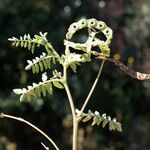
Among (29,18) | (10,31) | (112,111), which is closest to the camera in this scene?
(10,31)

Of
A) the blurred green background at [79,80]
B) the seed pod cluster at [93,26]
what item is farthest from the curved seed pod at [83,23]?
the blurred green background at [79,80]

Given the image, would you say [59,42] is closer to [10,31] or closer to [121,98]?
[10,31]

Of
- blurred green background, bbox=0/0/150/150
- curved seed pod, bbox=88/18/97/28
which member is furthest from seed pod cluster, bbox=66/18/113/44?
blurred green background, bbox=0/0/150/150

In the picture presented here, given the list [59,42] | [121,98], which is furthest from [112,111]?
[59,42]

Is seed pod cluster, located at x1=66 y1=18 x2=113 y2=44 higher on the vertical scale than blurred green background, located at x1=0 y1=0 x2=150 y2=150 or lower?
higher

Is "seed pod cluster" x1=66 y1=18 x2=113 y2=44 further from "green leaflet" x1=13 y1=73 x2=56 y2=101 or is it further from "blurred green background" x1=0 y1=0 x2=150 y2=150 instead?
"blurred green background" x1=0 y1=0 x2=150 y2=150

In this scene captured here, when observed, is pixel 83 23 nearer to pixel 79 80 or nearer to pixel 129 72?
pixel 129 72

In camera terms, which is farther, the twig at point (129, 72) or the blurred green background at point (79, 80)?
the blurred green background at point (79, 80)

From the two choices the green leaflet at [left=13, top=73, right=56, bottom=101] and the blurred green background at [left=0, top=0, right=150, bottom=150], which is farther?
the blurred green background at [left=0, top=0, right=150, bottom=150]

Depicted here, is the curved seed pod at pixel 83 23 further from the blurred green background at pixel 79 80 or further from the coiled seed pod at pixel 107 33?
the blurred green background at pixel 79 80
